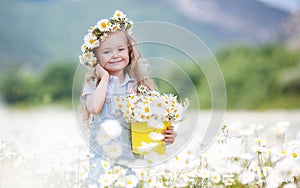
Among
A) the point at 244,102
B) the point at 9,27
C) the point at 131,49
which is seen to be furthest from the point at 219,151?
the point at 9,27

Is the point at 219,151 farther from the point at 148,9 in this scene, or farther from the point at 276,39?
the point at 148,9

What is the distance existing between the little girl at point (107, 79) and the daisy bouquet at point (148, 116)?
0.04 metres

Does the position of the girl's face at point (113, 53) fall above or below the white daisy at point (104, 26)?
below

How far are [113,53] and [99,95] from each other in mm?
154

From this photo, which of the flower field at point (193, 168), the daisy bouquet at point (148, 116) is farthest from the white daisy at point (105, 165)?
the daisy bouquet at point (148, 116)

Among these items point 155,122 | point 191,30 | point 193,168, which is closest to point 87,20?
point 191,30

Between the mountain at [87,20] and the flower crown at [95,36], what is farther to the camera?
the mountain at [87,20]

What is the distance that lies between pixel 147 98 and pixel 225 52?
5205 millimetres

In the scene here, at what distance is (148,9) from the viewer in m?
9.45

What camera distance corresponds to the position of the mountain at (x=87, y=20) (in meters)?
8.55

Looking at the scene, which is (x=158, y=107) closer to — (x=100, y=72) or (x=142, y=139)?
(x=142, y=139)

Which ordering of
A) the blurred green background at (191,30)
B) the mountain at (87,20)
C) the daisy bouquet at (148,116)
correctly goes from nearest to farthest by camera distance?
the daisy bouquet at (148,116) → the blurred green background at (191,30) → the mountain at (87,20)

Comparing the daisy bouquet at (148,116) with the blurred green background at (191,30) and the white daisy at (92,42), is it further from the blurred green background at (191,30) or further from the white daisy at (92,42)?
the blurred green background at (191,30)

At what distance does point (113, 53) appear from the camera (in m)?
1.76
